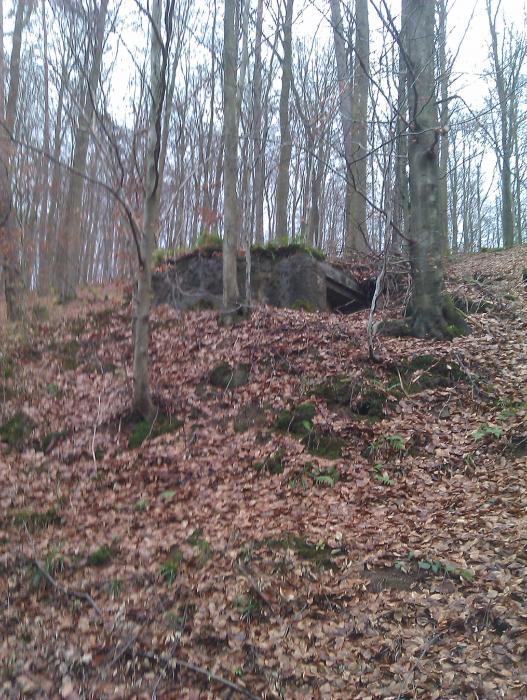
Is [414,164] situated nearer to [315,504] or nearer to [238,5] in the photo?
[238,5]

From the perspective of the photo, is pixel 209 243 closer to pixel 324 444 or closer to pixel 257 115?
pixel 257 115

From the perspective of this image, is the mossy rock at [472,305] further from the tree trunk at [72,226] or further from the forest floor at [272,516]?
the tree trunk at [72,226]

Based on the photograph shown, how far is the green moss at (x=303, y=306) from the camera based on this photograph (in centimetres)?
1130

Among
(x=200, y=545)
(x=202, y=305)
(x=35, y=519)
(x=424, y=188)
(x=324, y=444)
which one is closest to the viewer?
(x=200, y=545)

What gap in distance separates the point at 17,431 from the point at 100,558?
11.2ft

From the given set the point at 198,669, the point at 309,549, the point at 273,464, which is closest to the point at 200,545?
the point at 309,549

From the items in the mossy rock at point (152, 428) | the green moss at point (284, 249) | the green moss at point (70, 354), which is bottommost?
the mossy rock at point (152, 428)

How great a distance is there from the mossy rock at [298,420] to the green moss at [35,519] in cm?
300

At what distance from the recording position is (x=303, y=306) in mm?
11336

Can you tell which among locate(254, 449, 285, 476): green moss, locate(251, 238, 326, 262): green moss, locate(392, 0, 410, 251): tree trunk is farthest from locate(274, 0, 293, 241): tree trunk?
locate(254, 449, 285, 476): green moss

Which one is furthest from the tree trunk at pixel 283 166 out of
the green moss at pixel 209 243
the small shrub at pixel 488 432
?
the small shrub at pixel 488 432

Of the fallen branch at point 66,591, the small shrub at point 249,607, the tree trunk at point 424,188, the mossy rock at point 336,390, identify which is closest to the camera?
the small shrub at point 249,607

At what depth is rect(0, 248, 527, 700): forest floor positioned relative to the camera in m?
4.29

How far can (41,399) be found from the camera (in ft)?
29.9
